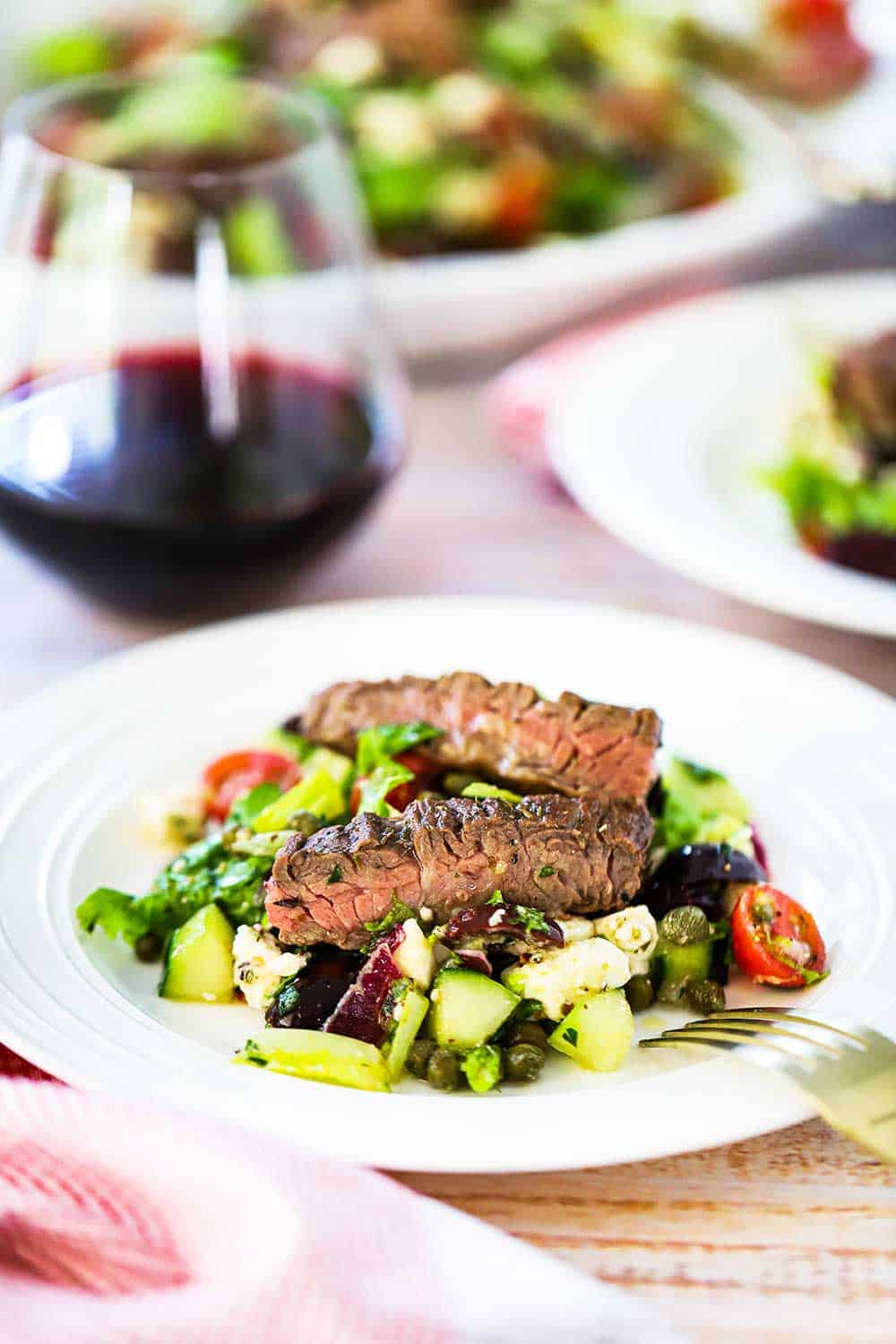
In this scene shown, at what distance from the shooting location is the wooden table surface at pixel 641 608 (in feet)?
6.50

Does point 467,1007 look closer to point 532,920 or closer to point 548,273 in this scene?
point 532,920

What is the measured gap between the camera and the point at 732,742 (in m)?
3.05

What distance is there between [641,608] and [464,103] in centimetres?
253

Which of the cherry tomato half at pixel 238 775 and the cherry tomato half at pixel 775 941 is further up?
the cherry tomato half at pixel 775 941

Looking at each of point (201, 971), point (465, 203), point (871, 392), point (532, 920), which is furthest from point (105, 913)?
point (465, 203)

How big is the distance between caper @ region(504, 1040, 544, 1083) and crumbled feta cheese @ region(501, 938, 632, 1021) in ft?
0.24

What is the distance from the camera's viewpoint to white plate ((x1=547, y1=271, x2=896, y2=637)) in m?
3.49

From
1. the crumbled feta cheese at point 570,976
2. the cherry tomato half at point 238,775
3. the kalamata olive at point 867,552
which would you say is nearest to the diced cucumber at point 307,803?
the cherry tomato half at point 238,775

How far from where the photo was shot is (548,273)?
4793 millimetres

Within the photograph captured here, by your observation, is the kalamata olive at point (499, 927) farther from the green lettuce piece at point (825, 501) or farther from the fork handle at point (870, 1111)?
the green lettuce piece at point (825, 501)

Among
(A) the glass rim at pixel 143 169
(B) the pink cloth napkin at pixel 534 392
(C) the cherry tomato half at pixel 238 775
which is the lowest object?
(B) the pink cloth napkin at pixel 534 392

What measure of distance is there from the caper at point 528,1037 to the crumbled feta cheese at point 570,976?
0.10ft

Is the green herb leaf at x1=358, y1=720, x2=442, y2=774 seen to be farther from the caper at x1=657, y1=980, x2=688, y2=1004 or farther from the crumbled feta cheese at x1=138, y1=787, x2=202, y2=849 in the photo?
the caper at x1=657, y1=980, x2=688, y2=1004

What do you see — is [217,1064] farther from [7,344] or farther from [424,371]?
[424,371]
